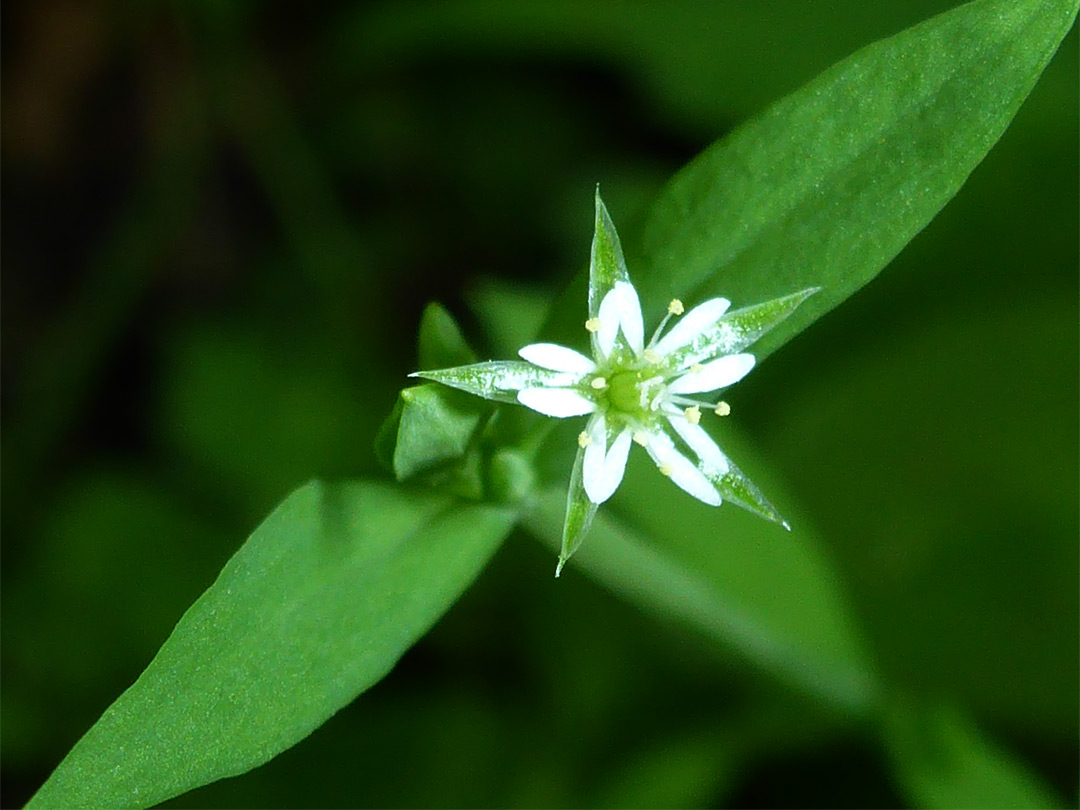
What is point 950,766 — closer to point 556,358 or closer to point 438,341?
point 556,358

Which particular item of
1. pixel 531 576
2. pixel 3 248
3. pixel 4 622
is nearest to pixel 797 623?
pixel 531 576

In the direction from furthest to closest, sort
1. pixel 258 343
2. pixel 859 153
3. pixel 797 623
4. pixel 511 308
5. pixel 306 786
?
pixel 258 343
pixel 306 786
pixel 511 308
pixel 797 623
pixel 859 153

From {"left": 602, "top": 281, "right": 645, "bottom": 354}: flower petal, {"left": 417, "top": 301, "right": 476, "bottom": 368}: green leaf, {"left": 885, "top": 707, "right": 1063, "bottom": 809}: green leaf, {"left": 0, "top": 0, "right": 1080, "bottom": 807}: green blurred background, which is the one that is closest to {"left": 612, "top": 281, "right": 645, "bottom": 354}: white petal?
{"left": 602, "top": 281, "right": 645, "bottom": 354}: flower petal

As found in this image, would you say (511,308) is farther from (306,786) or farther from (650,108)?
(306,786)

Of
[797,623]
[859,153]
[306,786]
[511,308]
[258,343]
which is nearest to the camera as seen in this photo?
[859,153]

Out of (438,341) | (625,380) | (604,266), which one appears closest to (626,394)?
(625,380)

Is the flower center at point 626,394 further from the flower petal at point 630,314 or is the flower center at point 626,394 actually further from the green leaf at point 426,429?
the green leaf at point 426,429
